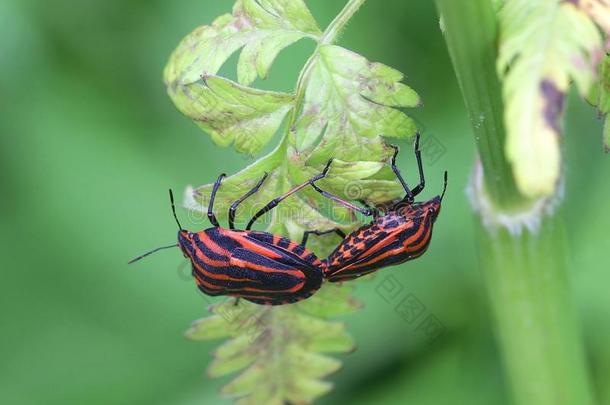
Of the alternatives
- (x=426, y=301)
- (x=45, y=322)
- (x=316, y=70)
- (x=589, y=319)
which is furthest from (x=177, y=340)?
(x=316, y=70)

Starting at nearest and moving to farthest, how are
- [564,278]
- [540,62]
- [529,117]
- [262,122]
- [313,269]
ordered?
1. [529,117]
2. [540,62]
3. [564,278]
4. [262,122]
5. [313,269]

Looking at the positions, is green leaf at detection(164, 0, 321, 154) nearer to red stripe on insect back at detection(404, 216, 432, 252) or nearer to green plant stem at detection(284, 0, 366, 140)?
green plant stem at detection(284, 0, 366, 140)

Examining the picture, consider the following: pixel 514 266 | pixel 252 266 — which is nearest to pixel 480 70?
pixel 514 266

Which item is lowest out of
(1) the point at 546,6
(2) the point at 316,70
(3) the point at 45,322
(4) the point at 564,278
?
(4) the point at 564,278

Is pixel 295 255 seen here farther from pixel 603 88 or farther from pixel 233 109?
pixel 603 88

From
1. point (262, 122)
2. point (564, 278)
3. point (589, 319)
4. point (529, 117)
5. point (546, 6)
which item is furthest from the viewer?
point (589, 319)

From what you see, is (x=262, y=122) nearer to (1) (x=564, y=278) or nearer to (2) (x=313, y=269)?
(2) (x=313, y=269)

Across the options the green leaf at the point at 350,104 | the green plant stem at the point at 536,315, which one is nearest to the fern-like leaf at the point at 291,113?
the green leaf at the point at 350,104

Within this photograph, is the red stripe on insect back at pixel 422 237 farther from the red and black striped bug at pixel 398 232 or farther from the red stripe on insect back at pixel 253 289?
the red stripe on insect back at pixel 253 289
